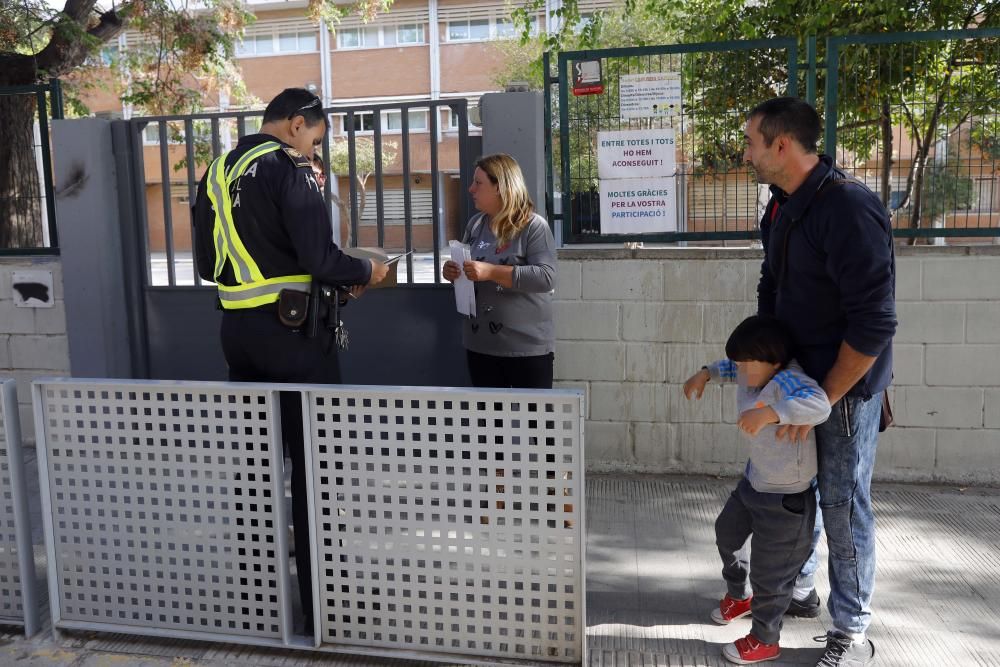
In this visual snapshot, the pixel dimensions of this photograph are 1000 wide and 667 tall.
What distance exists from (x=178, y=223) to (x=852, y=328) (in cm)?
459

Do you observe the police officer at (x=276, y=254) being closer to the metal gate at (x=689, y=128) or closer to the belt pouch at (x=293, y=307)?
the belt pouch at (x=293, y=307)

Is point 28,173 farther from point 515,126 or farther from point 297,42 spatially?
point 297,42

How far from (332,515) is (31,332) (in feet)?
12.8

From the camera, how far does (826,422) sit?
2877mm

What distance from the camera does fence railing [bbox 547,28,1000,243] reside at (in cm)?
489

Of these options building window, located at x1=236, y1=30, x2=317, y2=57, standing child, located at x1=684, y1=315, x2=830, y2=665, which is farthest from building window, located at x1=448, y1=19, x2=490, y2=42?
standing child, located at x1=684, y1=315, x2=830, y2=665

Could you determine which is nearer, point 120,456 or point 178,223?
point 120,456

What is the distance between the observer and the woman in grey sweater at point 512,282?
13.3ft

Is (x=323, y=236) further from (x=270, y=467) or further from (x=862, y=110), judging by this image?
(x=862, y=110)

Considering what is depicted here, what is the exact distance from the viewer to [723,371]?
10.3 feet

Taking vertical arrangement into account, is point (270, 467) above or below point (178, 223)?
A: below

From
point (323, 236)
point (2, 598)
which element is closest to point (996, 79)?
point (323, 236)

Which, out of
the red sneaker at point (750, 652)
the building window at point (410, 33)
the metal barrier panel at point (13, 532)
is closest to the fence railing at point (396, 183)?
the metal barrier panel at point (13, 532)

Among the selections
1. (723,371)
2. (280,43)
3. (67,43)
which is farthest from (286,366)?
(280,43)
